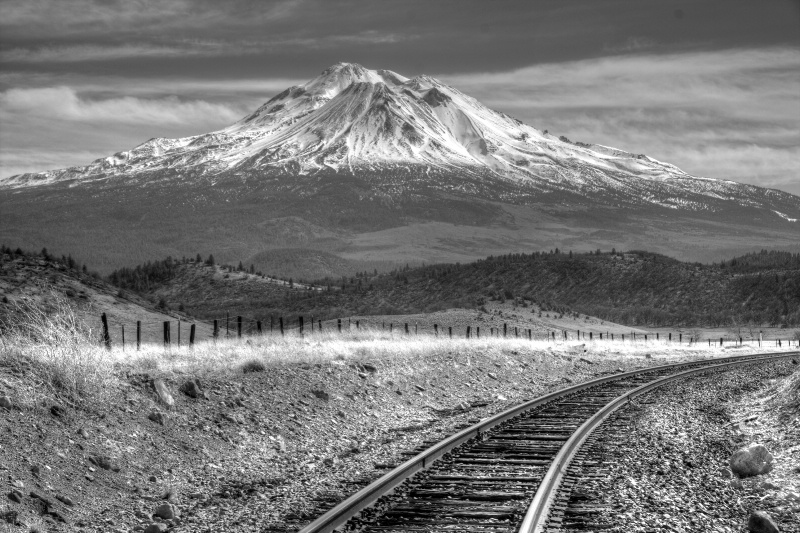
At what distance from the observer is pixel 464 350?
2647 centimetres

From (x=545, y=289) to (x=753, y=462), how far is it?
337 feet

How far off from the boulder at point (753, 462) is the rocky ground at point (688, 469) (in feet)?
0.35

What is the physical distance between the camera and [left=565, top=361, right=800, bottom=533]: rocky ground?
9.36 meters

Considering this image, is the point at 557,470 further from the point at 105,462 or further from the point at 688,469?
the point at 105,462

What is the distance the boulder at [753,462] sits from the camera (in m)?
11.4

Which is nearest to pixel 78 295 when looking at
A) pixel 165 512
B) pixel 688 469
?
pixel 165 512

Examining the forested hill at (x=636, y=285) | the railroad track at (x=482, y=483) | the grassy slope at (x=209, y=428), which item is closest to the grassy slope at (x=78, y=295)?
the grassy slope at (x=209, y=428)

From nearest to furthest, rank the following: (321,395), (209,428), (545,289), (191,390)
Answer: (209,428) → (191,390) → (321,395) → (545,289)

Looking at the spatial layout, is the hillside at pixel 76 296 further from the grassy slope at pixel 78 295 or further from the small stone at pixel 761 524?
the small stone at pixel 761 524

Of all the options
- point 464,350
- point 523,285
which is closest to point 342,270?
point 523,285

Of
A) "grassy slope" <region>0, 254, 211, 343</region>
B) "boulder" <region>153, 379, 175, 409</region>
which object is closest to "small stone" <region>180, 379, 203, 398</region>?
"boulder" <region>153, 379, 175, 409</region>

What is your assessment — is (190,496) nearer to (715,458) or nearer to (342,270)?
(715,458)

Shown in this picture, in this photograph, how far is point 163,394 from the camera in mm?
12938

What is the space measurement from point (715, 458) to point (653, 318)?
85759 mm
